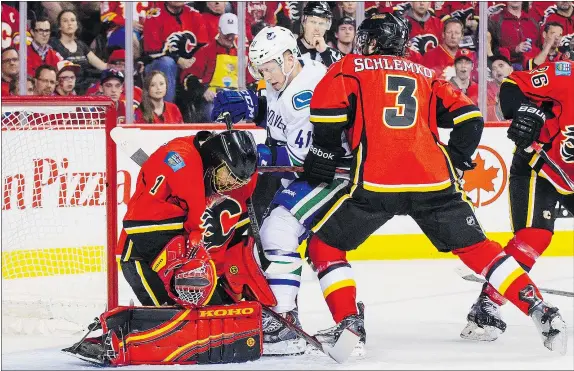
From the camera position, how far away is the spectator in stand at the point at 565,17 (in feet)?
23.2

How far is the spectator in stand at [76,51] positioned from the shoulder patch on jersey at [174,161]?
3279 mm

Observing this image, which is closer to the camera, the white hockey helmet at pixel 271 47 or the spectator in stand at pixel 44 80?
the white hockey helmet at pixel 271 47

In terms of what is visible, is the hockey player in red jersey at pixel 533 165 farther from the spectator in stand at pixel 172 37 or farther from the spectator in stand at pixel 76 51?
the spectator in stand at pixel 76 51

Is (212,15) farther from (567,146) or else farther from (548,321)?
(548,321)

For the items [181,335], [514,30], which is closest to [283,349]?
[181,335]

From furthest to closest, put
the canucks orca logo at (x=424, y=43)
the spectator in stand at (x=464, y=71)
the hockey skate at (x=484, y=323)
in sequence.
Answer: the canucks orca logo at (x=424, y=43) → the spectator in stand at (x=464, y=71) → the hockey skate at (x=484, y=323)

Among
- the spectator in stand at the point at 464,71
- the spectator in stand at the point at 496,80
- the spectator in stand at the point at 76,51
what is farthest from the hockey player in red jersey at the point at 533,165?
the spectator in stand at the point at 76,51

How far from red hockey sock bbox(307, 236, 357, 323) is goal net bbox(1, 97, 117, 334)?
2.75 feet

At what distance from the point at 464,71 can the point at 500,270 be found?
3.39m

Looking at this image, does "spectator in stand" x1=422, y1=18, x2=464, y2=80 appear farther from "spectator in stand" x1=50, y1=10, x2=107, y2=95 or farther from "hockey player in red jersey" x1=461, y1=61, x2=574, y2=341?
"hockey player in red jersey" x1=461, y1=61, x2=574, y2=341

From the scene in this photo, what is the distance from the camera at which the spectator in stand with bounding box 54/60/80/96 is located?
667 cm

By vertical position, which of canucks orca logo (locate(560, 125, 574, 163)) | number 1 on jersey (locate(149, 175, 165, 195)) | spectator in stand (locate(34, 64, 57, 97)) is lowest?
spectator in stand (locate(34, 64, 57, 97))

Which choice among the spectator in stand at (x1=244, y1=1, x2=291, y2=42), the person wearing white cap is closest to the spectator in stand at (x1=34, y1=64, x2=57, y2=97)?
the person wearing white cap

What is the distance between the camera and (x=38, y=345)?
12.9ft
